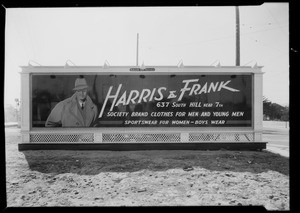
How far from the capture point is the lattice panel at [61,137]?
25.7ft

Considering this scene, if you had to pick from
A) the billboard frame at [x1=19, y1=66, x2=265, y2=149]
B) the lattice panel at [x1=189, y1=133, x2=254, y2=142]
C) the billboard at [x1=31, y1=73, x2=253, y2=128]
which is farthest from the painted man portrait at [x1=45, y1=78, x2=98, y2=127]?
the lattice panel at [x1=189, y1=133, x2=254, y2=142]

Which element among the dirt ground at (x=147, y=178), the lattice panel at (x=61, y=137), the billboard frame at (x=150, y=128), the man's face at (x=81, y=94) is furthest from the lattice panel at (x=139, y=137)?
the man's face at (x=81, y=94)

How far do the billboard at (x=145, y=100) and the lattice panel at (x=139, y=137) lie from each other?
37 cm

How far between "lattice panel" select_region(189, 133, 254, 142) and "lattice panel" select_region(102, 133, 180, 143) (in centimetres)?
66

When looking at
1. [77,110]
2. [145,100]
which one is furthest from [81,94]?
[145,100]

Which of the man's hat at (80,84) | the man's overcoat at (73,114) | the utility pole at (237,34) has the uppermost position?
the utility pole at (237,34)

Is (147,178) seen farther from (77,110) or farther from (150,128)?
(77,110)

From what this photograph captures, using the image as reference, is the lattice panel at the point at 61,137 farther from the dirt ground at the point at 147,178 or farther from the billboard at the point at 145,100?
the dirt ground at the point at 147,178

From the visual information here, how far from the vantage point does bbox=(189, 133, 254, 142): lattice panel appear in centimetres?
796

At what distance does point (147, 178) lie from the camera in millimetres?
5527

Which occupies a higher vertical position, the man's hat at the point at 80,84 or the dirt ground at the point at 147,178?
the man's hat at the point at 80,84

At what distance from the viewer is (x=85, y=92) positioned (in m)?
7.96

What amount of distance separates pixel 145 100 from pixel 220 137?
325cm
